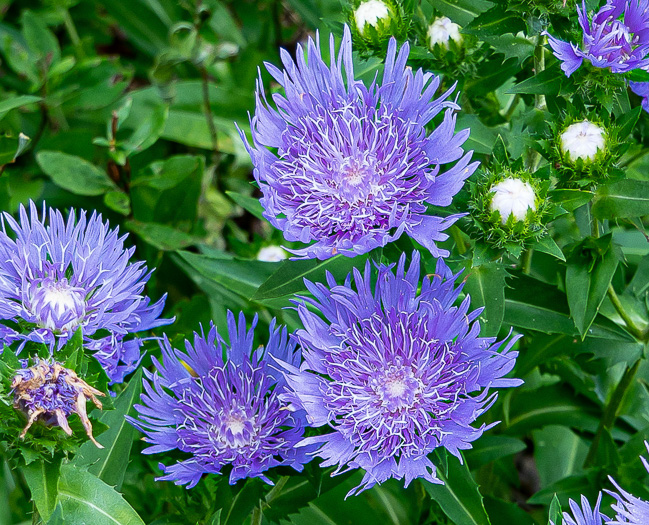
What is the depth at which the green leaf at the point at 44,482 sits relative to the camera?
1.45 meters

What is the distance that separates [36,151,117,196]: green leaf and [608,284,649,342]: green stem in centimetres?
165

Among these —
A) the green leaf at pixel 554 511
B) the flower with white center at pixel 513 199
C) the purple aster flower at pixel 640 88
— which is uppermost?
the purple aster flower at pixel 640 88

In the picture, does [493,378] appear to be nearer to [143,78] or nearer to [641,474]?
[641,474]

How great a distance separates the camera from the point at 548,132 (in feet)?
5.60

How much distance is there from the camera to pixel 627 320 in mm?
1980

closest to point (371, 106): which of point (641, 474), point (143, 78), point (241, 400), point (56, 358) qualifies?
point (241, 400)

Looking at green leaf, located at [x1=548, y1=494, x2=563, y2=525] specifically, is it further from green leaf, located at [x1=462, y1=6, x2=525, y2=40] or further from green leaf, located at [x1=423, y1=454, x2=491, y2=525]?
green leaf, located at [x1=462, y1=6, x2=525, y2=40]

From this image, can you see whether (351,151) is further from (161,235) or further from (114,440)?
(161,235)

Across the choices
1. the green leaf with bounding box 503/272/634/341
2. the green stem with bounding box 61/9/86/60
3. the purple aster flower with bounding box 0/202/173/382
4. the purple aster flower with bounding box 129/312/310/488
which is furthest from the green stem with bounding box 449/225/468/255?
the green stem with bounding box 61/9/86/60

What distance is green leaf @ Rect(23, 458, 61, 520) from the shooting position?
4.76 ft

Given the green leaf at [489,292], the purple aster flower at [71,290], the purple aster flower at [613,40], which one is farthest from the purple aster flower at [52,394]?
the purple aster flower at [613,40]

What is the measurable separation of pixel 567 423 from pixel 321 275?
1.04 metres

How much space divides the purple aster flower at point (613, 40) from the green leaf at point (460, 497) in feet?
2.87

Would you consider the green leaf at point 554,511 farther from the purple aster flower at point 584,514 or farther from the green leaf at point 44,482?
the green leaf at point 44,482
